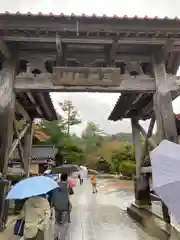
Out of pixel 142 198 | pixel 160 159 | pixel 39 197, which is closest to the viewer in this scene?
pixel 160 159

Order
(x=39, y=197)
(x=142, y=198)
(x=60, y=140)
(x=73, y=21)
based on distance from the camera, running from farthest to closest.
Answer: (x=60, y=140)
(x=142, y=198)
(x=73, y=21)
(x=39, y=197)

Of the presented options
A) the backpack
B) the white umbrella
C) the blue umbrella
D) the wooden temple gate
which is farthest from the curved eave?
the white umbrella

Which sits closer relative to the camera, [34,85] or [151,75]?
[34,85]

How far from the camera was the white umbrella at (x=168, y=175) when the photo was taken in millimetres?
2811

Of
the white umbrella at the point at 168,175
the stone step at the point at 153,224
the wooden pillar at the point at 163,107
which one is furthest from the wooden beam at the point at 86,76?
the stone step at the point at 153,224

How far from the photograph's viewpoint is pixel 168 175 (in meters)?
2.97

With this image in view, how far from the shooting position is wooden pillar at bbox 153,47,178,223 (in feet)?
17.5

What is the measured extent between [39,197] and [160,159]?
205 cm

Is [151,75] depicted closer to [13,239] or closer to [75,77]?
[75,77]

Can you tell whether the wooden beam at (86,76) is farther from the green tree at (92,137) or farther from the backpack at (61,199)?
the green tree at (92,137)

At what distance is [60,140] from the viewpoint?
1385 inches

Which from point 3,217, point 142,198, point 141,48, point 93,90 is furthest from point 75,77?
point 142,198

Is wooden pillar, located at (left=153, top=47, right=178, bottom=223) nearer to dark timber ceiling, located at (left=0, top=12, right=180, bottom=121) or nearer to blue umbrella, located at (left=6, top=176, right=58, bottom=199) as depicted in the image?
dark timber ceiling, located at (left=0, top=12, right=180, bottom=121)

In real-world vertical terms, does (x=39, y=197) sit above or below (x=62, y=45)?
below
